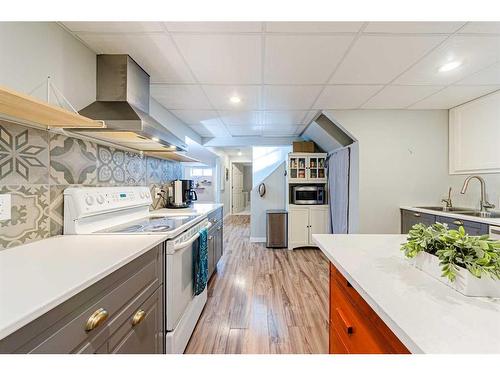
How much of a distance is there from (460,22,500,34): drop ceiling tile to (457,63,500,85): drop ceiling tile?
634 millimetres

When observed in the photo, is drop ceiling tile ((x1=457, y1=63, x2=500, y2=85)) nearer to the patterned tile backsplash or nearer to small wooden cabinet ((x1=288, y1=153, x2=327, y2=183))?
small wooden cabinet ((x1=288, y1=153, x2=327, y2=183))

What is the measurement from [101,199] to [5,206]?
1.81 ft

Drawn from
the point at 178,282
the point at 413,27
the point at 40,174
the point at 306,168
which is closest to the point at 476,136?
the point at 413,27

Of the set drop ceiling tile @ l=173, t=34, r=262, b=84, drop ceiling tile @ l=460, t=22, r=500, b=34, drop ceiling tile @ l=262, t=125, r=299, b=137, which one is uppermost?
drop ceiling tile @ l=262, t=125, r=299, b=137

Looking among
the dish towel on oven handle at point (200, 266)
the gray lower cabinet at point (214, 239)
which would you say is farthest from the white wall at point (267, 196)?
the dish towel on oven handle at point (200, 266)

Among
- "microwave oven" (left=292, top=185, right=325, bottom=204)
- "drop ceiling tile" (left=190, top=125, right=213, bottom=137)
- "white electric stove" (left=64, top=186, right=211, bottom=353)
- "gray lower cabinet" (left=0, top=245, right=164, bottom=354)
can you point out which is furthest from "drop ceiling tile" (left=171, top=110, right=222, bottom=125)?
"gray lower cabinet" (left=0, top=245, right=164, bottom=354)

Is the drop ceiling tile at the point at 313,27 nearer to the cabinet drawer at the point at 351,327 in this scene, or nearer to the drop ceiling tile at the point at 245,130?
the cabinet drawer at the point at 351,327

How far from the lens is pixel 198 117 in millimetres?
3412

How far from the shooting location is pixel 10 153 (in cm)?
113

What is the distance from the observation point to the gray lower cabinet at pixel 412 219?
264 centimetres

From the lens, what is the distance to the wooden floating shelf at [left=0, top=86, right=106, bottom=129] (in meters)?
0.87

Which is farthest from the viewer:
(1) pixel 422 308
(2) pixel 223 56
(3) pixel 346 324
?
(2) pixel 223 56

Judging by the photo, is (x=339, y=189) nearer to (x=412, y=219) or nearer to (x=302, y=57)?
(x=412, y=219)

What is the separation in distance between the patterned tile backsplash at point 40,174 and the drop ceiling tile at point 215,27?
0.96m
